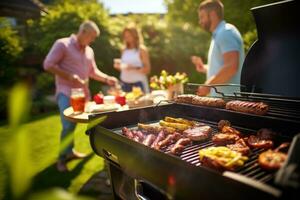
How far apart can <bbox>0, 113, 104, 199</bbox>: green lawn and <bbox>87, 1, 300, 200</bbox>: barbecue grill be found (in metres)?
0.64

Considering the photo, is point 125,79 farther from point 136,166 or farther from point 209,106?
point 136,166

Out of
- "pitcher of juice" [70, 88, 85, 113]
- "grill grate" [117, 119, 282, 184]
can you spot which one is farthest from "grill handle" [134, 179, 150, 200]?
"pitcher of juice" [70, 88, 85, 113]

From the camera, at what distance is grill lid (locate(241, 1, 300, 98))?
8.57 ft

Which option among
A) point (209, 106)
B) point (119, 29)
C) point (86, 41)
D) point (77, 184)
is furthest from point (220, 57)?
point (119, 29)

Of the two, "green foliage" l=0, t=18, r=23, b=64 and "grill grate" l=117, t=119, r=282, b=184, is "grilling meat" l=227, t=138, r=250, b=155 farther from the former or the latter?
"green foliage" l=0, t=18, r=23, b=64

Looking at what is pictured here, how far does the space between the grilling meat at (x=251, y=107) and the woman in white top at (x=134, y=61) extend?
150 inches

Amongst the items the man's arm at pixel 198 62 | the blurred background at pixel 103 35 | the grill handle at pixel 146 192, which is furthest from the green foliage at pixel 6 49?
the blurred background at pixel 103 35

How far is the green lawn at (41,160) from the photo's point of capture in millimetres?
495

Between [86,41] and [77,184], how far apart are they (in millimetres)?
2408

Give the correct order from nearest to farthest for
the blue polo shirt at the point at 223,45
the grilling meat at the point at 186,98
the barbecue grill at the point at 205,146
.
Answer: the barbecue grill at the point at 205,146, the grilling meat at the point at 186,98, the blue polo shirt at the point at 223,45

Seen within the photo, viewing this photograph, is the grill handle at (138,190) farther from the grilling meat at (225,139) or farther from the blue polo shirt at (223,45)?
the blue polo shirt at (223,45)

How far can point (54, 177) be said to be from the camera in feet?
15.3

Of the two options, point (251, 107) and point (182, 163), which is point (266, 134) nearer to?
point (251, 107)

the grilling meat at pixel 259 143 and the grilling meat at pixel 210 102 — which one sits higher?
the grilling meat at pixel 210 102
